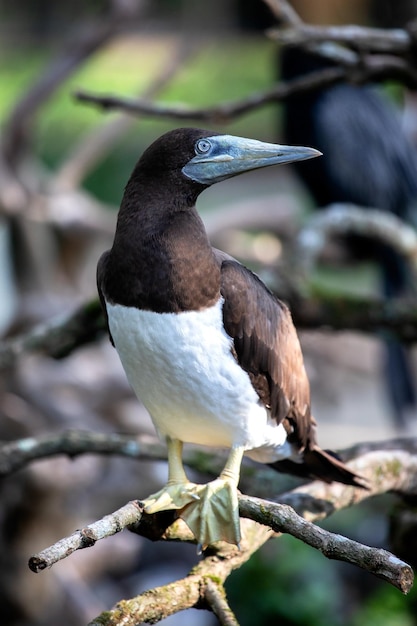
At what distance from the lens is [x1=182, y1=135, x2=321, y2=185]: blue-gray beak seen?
186 centimetres

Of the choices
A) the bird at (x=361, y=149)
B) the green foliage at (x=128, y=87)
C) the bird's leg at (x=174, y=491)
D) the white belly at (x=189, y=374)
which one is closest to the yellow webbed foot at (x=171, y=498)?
the bird's leg at (x=174, y=491)

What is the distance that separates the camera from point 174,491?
2.02 metres

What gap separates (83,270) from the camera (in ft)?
19.5

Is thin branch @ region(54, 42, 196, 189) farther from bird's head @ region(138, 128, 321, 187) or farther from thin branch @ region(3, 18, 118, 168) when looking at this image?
bird's head @ region(138, 128, 321, 187)

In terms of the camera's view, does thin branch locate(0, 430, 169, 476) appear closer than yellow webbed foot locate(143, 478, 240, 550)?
No

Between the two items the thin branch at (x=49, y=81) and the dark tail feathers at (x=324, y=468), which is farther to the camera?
the thin branch at (x=49, y=81)

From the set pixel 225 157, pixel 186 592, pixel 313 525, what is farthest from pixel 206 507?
pixel 225 157

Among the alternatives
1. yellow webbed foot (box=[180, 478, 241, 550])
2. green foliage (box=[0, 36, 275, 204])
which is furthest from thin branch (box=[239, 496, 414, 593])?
green foliage (box=[0, 36, 275, 204])

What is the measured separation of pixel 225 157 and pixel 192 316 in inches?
13.5

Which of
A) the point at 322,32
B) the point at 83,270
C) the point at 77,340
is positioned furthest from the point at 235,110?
the point at 83,270

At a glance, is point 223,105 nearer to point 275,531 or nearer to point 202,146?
point 202,146

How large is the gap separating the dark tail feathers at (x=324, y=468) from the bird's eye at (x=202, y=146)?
0.82 metres

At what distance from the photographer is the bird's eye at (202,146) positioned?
1.87 meters

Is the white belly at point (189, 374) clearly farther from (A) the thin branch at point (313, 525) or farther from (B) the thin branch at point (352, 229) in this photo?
(B) the thin branch at point (352, 229)
